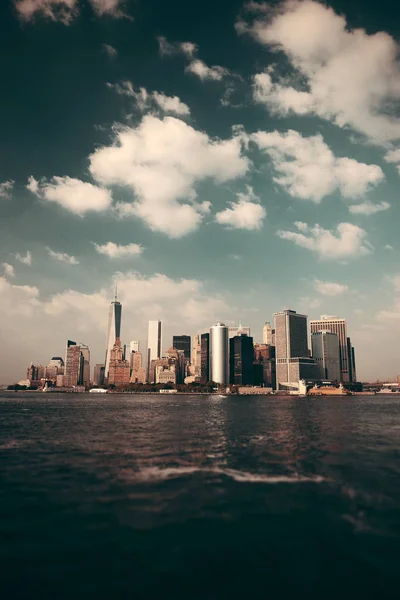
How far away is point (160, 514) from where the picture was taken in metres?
30.8

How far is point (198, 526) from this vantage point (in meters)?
28.8

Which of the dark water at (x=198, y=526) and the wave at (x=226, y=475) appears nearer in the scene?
the dark water at (x=198, y=526)

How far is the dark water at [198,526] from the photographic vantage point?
2100 cm

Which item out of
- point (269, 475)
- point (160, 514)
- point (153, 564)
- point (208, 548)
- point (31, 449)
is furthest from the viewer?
point (31, 449)

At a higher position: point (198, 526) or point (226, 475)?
point (226, 475)

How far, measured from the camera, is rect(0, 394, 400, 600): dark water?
68.9ft

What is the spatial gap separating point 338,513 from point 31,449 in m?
48.1

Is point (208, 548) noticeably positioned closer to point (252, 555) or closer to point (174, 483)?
point (252, 555)

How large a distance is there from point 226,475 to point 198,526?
1530 cm

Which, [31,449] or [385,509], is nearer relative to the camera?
[385,509]

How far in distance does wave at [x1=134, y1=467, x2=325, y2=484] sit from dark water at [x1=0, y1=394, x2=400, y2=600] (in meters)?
0.21

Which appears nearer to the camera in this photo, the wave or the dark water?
the dark water

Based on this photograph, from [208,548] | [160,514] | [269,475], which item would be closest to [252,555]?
[208,548]

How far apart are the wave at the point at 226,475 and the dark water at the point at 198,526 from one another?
0.21 m
